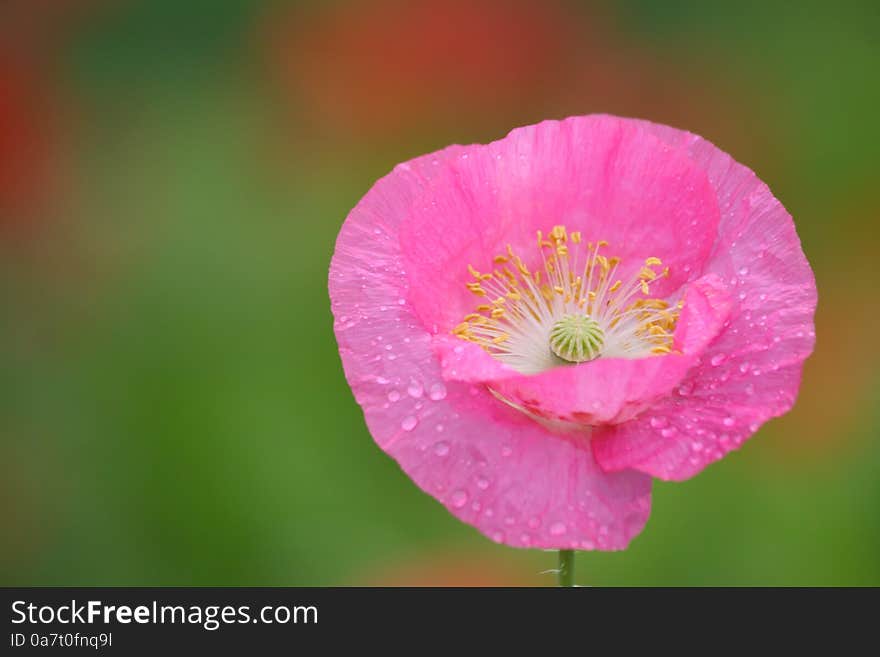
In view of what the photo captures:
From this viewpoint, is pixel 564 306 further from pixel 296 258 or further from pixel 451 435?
pixel 296 258

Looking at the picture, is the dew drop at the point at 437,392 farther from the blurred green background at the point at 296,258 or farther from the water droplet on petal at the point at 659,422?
the blurred green background at the point at 296,258

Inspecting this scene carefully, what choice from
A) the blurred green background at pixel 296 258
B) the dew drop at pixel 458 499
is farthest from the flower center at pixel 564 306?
the blurred green background at pixel 296 258

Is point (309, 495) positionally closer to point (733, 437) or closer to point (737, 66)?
point (733, 437)

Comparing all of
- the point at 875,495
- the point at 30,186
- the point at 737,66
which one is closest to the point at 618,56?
the point at 737,66

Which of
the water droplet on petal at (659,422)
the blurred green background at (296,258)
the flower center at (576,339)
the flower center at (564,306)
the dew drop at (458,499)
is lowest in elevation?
the dew drop at (458,499)

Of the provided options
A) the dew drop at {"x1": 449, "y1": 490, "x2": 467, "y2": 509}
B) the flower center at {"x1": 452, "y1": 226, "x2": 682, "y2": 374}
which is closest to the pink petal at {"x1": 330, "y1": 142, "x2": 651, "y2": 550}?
the dew drop at {"x1": 449, "y1": 490, "x2": 467, "y2": 509}

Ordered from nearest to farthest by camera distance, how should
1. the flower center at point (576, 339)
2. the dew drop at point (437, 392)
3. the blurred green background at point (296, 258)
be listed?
the dew drop at point (437, 392), the flower center at point (576, 339), the blurred green background at point (296, 258)

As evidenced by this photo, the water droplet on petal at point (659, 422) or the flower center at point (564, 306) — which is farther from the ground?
the flower center at point (564, 306)

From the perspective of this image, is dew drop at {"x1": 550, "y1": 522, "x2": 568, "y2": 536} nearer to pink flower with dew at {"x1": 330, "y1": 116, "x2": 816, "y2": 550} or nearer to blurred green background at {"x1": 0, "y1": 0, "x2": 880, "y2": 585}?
pink flower with dew at {"x1": 330, "y1": 116, "x2": 816, "y2": 550}
